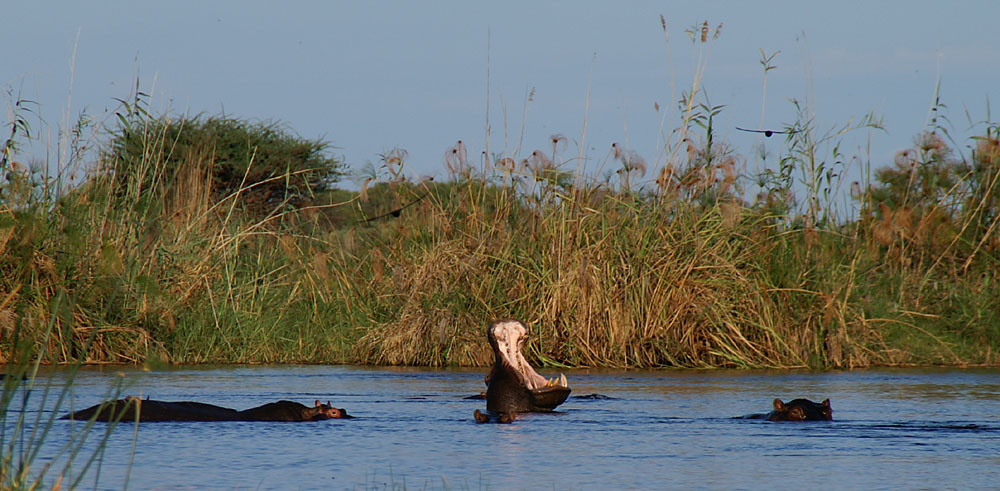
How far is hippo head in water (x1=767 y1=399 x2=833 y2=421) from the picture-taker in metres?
6.97

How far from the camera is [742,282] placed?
1078 centimetres

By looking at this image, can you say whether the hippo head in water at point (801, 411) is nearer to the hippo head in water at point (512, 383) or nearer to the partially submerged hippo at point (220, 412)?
the hippo head in water at point (512, 383)

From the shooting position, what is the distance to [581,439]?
21.1ft

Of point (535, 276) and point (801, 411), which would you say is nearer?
point (801, 411)

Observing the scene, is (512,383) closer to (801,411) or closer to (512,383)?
(512,383)

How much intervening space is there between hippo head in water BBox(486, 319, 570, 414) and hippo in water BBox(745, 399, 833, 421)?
118 centimetres

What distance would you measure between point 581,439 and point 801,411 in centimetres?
133

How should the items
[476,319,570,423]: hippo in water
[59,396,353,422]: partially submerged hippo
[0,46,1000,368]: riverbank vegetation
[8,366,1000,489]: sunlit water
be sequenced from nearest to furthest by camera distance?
[8,366,1000,489]: sunlit water, [59,396,353,422]: partially submerged hippo, [476,319,570,423]: hippo in water, [0,46,1000,368]: riverbank vegetation

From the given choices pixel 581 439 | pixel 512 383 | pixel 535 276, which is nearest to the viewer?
pixel 581 439

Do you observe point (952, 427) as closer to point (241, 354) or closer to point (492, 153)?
point (492, 153)

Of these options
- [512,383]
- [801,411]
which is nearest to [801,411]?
[801,411]

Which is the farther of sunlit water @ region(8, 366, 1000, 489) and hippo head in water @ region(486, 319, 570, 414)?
hippo head in water @ region(486, 319, 570, 414)

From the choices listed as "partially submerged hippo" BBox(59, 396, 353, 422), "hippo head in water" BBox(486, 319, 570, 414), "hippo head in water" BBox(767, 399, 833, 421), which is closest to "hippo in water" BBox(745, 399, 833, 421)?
"hippo head in water" BBox(767, 399, 833, 421)

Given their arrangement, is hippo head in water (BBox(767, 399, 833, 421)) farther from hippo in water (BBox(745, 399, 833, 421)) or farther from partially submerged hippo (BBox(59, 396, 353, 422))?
partially submerged hippo (BBox(59, 396, 353, 422))
